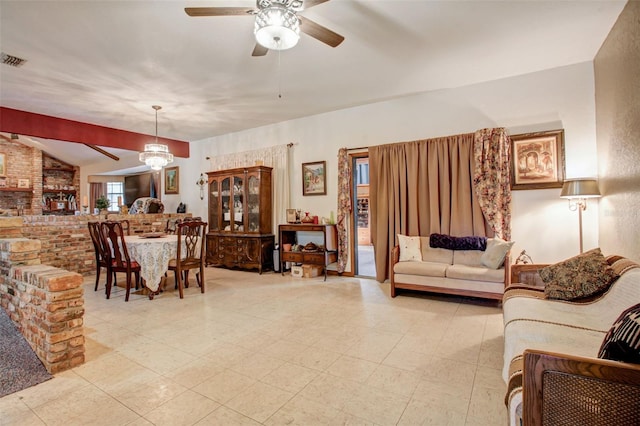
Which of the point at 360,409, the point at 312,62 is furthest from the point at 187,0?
the point at 360,409

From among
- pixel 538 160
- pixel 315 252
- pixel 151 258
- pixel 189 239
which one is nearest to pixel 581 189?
pixel 538 160

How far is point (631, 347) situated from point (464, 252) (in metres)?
3.05

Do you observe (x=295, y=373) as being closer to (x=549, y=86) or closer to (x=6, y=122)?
(x=549, y=86)

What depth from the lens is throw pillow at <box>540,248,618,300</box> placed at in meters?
2.23

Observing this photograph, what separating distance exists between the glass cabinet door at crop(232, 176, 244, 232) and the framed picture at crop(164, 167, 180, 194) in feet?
7.60

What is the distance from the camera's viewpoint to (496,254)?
3.53 m

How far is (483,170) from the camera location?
4.07 metres

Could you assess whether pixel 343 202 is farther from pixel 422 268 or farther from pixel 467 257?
pixel 467 257

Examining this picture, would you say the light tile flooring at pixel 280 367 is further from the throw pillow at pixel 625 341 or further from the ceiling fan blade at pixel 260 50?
the ceiling fan blade at pixel 260 50

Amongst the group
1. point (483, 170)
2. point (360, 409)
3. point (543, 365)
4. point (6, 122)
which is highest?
point (6, 122)

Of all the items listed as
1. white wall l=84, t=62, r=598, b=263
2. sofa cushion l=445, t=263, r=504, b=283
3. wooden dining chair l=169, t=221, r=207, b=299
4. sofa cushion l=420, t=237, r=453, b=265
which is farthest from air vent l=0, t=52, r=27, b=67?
sofa cushion l=445, t=263, r=504, b=283

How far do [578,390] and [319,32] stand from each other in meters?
2.57

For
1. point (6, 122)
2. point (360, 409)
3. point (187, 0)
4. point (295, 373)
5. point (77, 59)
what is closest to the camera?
point (360, 409)

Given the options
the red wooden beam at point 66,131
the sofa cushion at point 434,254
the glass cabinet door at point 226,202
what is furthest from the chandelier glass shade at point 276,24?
the red wooden beam at point 66,131
